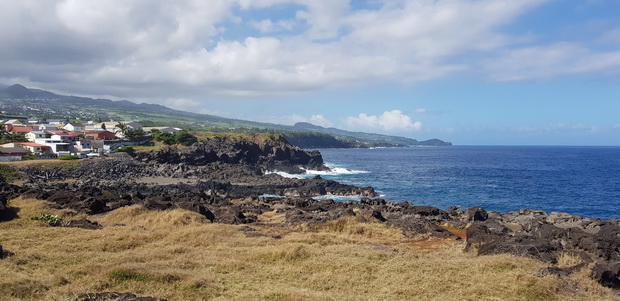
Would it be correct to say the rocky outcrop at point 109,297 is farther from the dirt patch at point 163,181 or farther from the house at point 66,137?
the house at point 66,137

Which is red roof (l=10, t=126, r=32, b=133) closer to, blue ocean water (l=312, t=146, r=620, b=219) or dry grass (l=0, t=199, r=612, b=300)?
blue ocean water (l=312, t=146, r=620, b=219)

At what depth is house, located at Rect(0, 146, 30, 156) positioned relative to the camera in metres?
78.8

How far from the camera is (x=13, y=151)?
80.6 metres

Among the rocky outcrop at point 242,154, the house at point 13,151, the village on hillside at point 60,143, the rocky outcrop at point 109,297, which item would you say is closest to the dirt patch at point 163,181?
the rocky outcrop at point 242,154

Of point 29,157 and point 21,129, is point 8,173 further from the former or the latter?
point 21,129

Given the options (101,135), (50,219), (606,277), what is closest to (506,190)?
(606,277)

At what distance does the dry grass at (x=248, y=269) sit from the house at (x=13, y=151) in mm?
71115

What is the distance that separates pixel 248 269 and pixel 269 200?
32.7 metres

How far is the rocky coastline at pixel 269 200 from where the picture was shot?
2039cm

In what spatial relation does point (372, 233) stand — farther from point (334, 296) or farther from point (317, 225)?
point (334, 296)

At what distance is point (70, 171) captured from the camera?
242ft

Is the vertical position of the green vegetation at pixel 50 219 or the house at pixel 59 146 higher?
the green vegetation at pixel 50 219

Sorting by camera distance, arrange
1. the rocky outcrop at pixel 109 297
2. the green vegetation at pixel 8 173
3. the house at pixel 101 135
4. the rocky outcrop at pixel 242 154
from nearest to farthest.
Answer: the rocky outcrop at pixel 109 297, the green vegetation at pixel 8 173, the rocky outcrop at pixel 242 154, the house at pixel 101 135

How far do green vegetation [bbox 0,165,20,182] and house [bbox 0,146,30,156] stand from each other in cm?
1264
